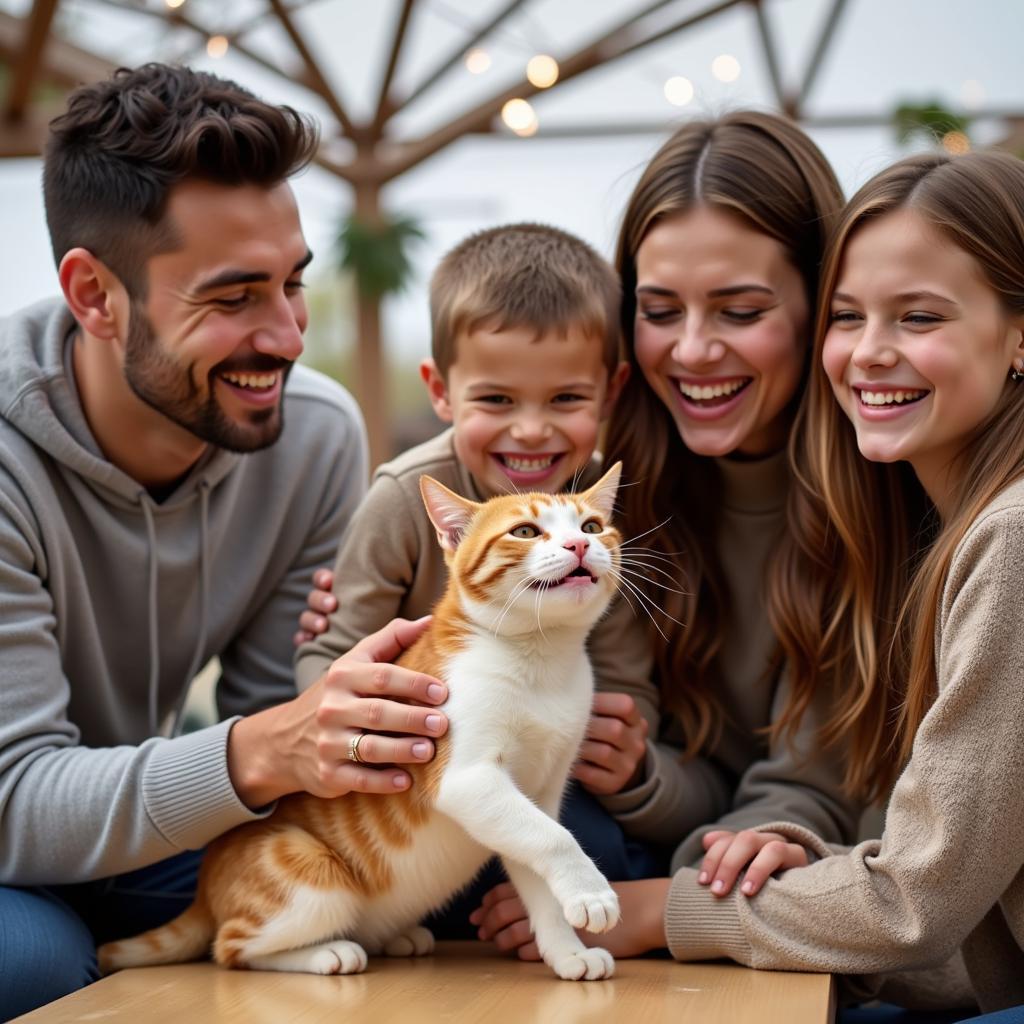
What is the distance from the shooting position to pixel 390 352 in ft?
18.6

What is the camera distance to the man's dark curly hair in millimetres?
1971

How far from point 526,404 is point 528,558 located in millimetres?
460

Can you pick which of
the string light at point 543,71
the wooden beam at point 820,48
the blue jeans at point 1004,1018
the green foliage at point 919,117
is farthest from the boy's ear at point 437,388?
the wooden beam at point 820,48

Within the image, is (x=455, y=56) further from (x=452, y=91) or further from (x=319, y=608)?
(x=319, y=608)

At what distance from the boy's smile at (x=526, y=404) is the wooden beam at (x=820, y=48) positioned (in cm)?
350

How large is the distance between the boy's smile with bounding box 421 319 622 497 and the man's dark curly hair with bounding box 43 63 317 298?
49cm

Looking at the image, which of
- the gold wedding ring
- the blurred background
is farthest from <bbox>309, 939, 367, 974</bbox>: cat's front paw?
the blurred background

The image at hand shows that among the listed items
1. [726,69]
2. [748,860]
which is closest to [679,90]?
[726,69]

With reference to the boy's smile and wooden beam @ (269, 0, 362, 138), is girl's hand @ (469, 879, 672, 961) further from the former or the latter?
wooden beam @ (269, 0, 362, 138)

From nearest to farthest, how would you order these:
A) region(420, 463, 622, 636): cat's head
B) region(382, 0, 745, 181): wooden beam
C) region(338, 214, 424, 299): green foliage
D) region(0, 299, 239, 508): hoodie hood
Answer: region(420, 463, 622, 636): cat's head < region(0, 299, 239, 508): hoodie hood < region(382, 0, 745, 181): wooden beam < region(338, 214, 424, 299): green foliage

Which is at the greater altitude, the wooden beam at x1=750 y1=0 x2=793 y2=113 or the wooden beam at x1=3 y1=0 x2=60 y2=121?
the wooden beam at x1=750 y1=0 x2=793 y2=113

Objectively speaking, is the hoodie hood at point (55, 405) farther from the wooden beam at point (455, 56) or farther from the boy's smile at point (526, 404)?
the wooden beam at point (455, 56)

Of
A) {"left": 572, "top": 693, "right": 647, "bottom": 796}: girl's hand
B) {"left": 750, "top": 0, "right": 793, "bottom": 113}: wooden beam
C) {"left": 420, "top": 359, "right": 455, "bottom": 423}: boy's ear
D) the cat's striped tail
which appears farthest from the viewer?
{"left": 750, "top": 0, "right": 793, "bottom": 113}: wooden beam

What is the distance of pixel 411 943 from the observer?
1721 mm
